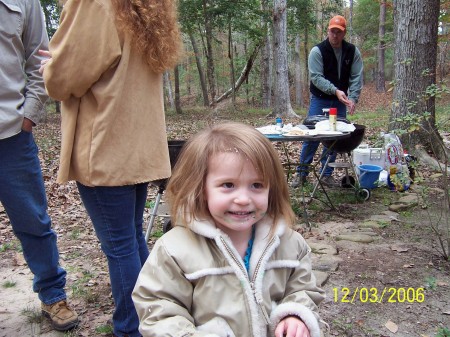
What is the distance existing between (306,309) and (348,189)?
13.9 ft

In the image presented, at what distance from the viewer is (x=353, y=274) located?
10.5 feet

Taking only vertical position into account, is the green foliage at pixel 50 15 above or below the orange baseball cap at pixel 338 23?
above

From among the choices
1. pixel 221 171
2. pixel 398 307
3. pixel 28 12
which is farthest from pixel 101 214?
pixel 398 307

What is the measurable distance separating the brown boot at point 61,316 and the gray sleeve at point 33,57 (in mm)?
1122

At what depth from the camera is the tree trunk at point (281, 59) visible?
1295 centimetres

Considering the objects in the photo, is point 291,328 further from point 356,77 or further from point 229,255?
point 356,77

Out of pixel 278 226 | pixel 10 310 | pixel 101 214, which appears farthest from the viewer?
pixel 10 310

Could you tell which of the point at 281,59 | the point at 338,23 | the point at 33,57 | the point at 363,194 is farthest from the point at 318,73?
the point at 281,59

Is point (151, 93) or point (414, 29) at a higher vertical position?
point (414, 29)

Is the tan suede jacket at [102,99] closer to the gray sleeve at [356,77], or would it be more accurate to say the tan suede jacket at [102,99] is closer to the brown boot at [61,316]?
the brown boot at [61,316]

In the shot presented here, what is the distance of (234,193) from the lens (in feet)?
5.04

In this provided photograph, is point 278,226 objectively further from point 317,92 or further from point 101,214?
point 317,92
